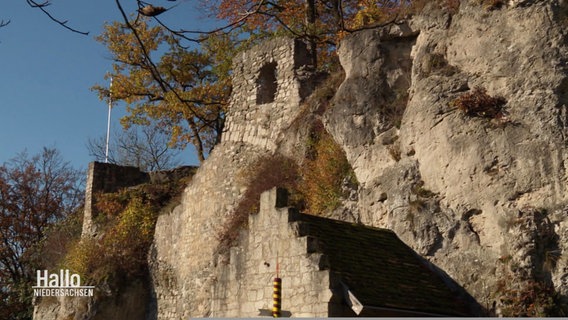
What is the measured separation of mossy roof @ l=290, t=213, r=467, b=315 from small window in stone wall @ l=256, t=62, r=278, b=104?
26.2 ft

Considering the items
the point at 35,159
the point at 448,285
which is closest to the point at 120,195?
the point at 35,159

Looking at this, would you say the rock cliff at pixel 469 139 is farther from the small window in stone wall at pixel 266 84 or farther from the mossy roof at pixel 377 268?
the small window in stone wall at pixel 266 84

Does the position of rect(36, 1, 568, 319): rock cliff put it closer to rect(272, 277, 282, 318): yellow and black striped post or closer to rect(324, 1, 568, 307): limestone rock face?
rect(324, 1, 568, 307): limestone rock face

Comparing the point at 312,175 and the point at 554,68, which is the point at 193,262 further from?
the point at 554,68

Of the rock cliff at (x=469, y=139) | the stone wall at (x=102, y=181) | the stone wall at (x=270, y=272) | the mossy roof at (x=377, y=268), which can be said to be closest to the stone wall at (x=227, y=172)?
the rock cliff at (x=469, y=139)

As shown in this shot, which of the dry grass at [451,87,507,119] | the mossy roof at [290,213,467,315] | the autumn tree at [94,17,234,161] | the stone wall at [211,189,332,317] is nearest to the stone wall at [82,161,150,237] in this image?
the autumn tree at [94,17,234,161]

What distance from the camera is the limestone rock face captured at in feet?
38.5

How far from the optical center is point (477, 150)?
12562mm

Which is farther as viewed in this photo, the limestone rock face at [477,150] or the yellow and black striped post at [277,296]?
the limestone rock face at [477,150]

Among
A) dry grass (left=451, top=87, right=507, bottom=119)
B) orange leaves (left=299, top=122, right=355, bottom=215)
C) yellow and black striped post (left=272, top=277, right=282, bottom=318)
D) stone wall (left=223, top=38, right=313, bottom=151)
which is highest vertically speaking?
stone wall (left=223, top=38, right=313, bottom=151)

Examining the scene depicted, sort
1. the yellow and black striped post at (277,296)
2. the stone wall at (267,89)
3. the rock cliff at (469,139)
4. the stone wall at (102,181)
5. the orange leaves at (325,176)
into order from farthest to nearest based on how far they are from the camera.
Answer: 1. the stone wall at (102,181)
2. the stone wall at (267,89)
3. the orange leaves at (325,176)
4. the rock cliff at (469,139)
5. the yellow and black striped post at (277,296)

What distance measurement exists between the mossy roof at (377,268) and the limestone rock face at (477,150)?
423 mm

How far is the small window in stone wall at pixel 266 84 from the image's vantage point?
20141mm

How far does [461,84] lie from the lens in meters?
13.4
